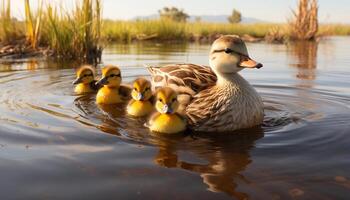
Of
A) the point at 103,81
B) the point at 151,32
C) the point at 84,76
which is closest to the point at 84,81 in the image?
the point at 84,76

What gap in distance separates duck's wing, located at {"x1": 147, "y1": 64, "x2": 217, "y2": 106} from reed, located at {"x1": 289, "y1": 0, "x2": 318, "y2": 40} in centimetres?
1578

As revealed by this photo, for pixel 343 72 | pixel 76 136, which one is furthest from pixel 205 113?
pixel 343 72

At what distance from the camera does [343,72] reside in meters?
8.36

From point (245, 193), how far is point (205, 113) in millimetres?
1761

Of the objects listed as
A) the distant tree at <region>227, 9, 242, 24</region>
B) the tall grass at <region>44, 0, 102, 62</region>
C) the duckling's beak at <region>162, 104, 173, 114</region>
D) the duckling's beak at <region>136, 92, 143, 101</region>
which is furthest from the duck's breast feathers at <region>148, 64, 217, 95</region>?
the distant tree at <region>227, 9, 242, 24</region>

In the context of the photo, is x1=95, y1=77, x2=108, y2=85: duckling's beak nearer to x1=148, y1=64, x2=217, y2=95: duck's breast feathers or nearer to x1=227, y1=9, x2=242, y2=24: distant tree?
x1=148, y1=64, x2=217, y2=95: duck's breast feathers

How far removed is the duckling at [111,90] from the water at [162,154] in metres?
0.24

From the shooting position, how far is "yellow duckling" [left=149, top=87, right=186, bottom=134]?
13.5 ft

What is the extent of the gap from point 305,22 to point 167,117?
16981mm

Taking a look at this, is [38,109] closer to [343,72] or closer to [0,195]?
[0,195]

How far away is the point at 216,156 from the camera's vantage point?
3383 millimetres

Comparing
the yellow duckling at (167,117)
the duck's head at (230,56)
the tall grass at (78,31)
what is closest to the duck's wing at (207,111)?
the yellow duckling at (167,117)

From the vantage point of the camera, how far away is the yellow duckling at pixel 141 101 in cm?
493

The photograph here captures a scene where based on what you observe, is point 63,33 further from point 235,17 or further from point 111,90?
point 235,17
